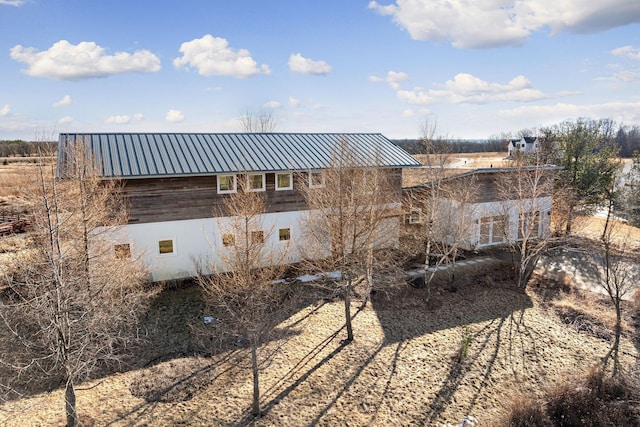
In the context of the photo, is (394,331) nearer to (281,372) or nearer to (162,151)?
(281,372)

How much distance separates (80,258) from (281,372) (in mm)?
5915

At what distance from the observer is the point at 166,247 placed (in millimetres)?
16406

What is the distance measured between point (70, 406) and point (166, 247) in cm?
873

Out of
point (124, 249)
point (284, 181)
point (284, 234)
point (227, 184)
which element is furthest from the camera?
point (284, 234)

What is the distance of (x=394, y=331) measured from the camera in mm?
13531

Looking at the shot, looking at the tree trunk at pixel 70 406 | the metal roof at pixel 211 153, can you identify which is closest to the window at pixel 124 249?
the metal roof at pixel 211 153

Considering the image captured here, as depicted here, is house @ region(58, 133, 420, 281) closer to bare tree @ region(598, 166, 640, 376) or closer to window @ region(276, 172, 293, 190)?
window @ region(276, 172, 293, 190)

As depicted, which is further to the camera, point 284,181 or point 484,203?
point 484,203

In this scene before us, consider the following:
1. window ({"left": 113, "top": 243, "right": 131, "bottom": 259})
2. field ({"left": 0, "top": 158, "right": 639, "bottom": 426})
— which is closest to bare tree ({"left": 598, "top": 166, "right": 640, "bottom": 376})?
field ({"left": 0, "top": 158, "right": 639, "bottom": 426})

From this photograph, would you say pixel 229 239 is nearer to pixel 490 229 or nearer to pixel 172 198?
pixel 172 198

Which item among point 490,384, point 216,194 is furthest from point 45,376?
point 490,384

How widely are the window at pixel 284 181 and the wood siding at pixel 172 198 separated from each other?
34 centimetres

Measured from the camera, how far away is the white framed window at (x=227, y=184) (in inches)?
664

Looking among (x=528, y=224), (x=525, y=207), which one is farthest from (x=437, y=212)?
(x=525, y=207)
